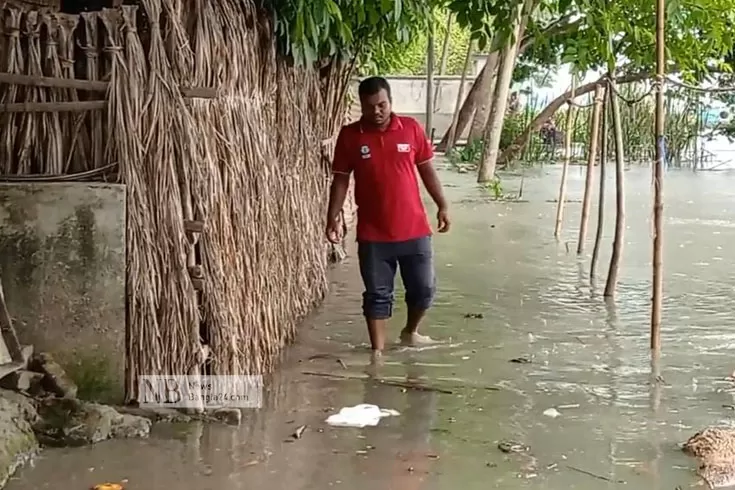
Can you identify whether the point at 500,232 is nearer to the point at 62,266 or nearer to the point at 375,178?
the point at 375,178

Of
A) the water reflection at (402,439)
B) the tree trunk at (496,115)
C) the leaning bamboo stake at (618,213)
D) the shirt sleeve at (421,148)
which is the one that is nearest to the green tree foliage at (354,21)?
the shirt sleeve at (421,148)

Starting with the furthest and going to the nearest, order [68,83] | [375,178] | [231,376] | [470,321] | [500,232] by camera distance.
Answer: [500,232]
[470,321]
[375,178]
[231,376]
[68,83]

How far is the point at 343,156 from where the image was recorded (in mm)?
6293

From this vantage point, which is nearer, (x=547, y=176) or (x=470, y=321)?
(x=470, y=321)

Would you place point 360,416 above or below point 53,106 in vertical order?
below

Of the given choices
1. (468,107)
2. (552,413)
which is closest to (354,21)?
(552,413)

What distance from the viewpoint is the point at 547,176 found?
21000 mm

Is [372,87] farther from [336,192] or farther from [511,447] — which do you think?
[511,447]

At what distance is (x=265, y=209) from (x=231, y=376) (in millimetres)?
1068

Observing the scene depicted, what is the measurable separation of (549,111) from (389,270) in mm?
12365

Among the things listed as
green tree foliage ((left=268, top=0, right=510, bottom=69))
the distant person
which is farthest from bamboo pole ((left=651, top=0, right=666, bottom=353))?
the distant person

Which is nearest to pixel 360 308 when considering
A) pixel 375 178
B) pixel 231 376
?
pixel 375 178

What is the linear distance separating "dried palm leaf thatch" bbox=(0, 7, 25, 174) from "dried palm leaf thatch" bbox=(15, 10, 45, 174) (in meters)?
0.03

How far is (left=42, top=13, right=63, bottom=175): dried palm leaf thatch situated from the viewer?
187 inches
